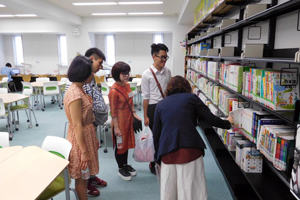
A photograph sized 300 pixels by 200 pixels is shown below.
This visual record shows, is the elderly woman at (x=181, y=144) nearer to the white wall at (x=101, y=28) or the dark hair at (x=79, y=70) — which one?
the dark hair at (x=79, y=70)

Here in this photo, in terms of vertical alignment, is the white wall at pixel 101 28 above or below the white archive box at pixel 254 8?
above

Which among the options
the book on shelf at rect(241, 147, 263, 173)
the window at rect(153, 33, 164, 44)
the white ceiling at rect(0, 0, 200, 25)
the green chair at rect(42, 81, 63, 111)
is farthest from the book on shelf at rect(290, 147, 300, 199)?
the window at rect(153, 33, 164, 44)

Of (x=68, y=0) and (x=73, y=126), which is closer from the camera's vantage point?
(x=73, y=126)

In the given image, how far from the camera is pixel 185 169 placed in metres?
1.68

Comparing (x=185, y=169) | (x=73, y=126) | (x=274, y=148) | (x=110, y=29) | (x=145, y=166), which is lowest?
(x=145, y=166)

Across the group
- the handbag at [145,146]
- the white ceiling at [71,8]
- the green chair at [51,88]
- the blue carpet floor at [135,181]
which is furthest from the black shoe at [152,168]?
the green chair at [51,88]

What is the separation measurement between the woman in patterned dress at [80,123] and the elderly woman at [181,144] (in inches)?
24.2

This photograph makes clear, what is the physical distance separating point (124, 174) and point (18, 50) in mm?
10636

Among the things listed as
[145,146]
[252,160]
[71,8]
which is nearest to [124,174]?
[145,146]

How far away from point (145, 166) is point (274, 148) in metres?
1.94

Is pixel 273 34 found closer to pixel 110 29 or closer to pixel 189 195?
pixel 189 195

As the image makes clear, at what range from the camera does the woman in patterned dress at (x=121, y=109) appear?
249 cm

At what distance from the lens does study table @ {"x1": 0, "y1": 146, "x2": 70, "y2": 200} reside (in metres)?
1.31

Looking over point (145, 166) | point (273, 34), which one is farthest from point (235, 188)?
point (273, 34)
